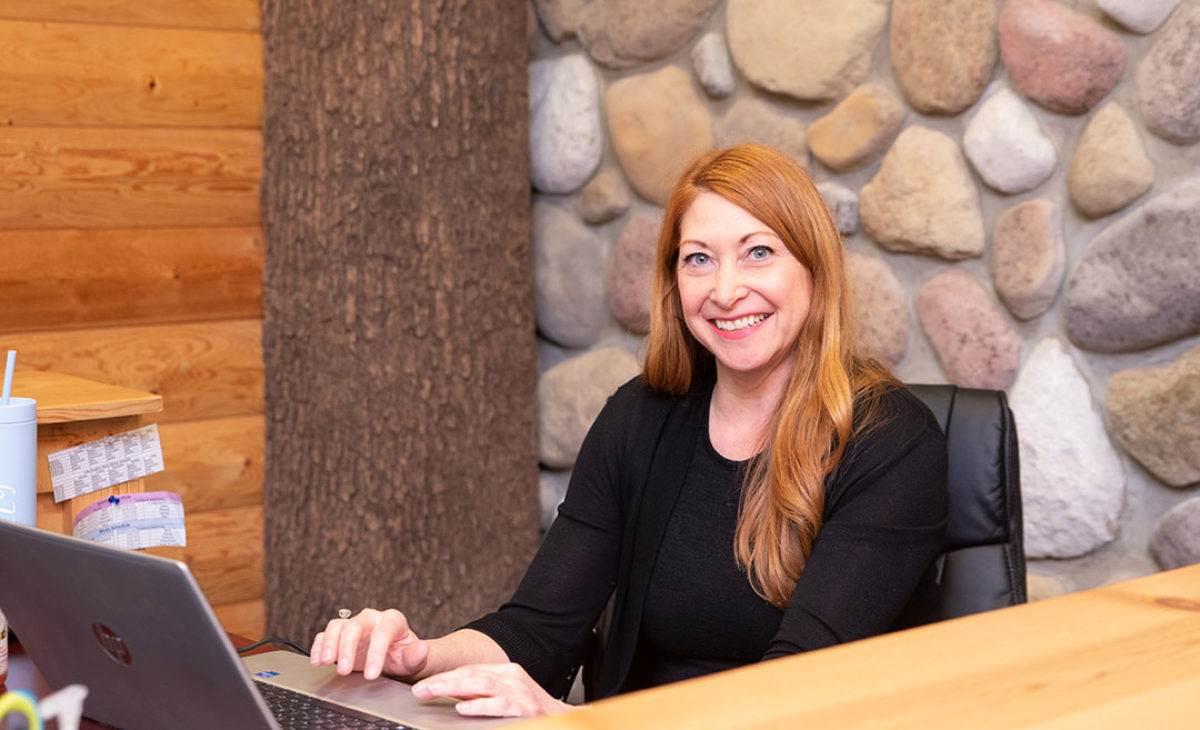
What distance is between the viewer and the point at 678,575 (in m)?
1.53

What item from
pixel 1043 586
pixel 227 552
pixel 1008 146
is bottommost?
pixel 227 552

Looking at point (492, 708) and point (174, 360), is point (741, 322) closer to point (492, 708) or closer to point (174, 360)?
point (492, 708)

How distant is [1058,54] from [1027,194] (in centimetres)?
22

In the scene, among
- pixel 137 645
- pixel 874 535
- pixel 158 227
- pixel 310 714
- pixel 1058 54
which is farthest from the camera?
pixel 158 227

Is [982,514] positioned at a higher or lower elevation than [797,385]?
lower

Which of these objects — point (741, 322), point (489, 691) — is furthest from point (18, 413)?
point (741, 322)

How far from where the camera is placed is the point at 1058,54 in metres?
1.88

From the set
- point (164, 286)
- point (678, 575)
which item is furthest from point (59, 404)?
point (164, 286)

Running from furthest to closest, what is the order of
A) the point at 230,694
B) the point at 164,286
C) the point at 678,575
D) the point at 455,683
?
the point at 164,286
the point at 678,575
the point at 455,683
the point at 230,694

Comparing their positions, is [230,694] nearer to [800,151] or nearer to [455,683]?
[455,683]

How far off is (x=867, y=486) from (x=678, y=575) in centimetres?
26

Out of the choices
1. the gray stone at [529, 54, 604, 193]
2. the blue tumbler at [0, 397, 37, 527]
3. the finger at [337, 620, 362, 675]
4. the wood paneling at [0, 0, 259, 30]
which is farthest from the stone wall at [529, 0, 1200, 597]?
the blue tumbler at [0, 397, 37, 527]

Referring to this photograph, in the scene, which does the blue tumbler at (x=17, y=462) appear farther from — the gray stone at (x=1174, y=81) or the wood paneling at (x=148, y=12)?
the gray stone at (x=1174, y=81)

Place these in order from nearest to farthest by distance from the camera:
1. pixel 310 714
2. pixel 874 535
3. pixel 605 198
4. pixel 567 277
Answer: pixel 310 714 → pixel 874 535 → pixel 605 198 → pixel 567 277
